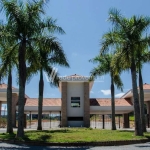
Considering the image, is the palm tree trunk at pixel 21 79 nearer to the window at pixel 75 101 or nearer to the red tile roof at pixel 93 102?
the window at pixel 75 101

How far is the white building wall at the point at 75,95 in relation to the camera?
36219 millimetres

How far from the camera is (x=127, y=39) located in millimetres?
20188

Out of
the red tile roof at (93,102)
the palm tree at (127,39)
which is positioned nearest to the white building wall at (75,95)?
the red tile roof at (93,102)

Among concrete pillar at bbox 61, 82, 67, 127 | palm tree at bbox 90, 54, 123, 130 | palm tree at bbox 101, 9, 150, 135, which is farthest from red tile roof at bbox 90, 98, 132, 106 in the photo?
palm tree at bbox 101, 9, 150, 135

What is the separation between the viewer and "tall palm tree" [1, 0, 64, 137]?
58.2 ft

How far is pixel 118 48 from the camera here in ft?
66.7

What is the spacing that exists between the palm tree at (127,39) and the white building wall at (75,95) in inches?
644

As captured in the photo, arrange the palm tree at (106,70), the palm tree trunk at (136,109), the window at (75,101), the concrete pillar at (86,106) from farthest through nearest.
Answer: the window at (75,101) → the concrete pillar at (86,106) → the palm tree at (106,70) → the palm tree trunk at (136,109)

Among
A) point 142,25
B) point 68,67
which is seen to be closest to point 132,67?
point 142,25

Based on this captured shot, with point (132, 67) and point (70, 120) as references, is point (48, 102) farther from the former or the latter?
point (132, 67)

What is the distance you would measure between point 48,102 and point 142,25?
70.7 feet

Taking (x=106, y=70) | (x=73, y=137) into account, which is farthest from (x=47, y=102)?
(x=73, y=137)

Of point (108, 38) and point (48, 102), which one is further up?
point (108, 38)

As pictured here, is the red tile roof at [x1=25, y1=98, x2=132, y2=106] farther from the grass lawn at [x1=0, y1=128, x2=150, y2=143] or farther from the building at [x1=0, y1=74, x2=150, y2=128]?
the grass lawn at [x1=0, y1=128, x2=150, y2=143]
